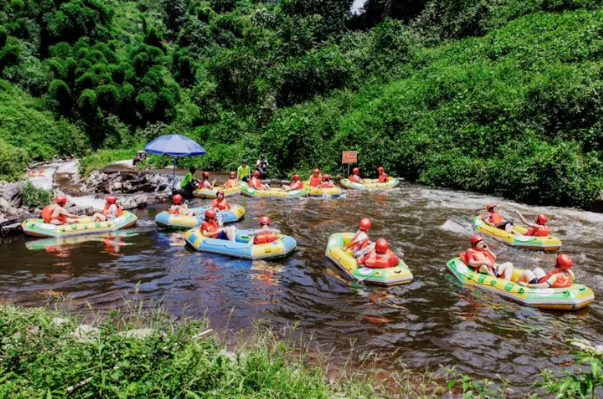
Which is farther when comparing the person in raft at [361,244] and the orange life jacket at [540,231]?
the orange life jacket at [540,231]

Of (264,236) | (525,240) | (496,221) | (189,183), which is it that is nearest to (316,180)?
(189,183)

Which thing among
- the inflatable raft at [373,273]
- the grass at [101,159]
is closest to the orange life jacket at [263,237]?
the inflatable raft at [373,273]

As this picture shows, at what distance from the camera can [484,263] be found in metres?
8.41

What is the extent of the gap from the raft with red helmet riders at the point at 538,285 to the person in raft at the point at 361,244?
6.18ft

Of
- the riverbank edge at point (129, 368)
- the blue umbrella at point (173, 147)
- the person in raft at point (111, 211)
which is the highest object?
the blue umbrella at point (173, 147)

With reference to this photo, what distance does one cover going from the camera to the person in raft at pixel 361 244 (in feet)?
29.4

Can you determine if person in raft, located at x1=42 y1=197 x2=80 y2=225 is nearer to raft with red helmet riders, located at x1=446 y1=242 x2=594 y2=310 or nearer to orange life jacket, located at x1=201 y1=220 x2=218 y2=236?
orange life jacket, located at x1=201 y1=220 x2=218 y2=236

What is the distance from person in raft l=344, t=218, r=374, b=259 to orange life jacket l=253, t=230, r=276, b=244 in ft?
5.69

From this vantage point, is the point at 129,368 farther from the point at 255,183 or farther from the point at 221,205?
the point at 255,183

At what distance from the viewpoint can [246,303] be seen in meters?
7.64

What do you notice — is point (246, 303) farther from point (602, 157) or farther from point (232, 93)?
point (232, 93)

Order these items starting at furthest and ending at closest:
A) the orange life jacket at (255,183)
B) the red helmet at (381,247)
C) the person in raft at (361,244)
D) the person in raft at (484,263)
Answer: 1. the orange life jacket at (255,183)
2. the person in raft at (361,244)
3. the red helmet at (381,247)
4. the person in raft at (484,263)

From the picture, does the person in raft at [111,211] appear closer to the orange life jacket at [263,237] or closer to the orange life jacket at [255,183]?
the orange life jacket at [263,237]

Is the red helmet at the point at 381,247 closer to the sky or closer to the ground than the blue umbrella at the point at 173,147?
closer to the ground
